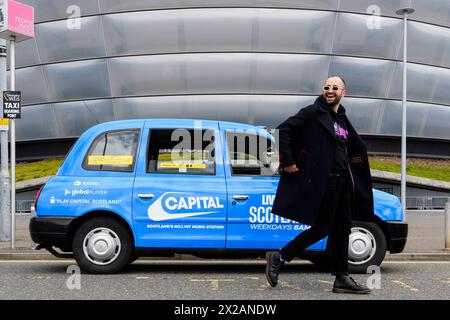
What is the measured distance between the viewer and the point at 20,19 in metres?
9.21

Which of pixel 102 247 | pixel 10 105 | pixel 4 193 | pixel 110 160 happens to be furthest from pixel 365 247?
pixel 4 193

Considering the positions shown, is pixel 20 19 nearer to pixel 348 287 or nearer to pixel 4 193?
pixel 4 193

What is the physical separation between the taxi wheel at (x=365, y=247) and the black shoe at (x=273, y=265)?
138 centimetres

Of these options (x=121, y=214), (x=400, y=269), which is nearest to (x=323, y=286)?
(x=400, y=269)

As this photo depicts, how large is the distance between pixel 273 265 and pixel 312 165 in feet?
3.40

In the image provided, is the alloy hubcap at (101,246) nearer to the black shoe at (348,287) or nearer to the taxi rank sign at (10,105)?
the black shoe at (348,287)

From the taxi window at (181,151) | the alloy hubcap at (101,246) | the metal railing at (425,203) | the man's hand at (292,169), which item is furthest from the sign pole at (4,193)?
the metal railing at (425,203)

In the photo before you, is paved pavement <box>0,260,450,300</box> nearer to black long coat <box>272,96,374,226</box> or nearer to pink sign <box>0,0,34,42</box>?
black long coat <box>272,96,374,226</box>

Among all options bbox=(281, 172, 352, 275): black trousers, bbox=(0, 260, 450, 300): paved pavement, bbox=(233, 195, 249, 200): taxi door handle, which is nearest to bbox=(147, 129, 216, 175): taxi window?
bbox=(233, 195, 249, 200): taxi door handle

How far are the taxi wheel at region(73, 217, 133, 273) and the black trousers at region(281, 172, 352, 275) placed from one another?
6.39ft

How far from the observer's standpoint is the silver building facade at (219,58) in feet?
77.8

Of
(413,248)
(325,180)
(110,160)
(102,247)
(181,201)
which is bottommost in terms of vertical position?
(413,248)

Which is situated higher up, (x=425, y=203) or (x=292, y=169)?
(x=292, y=169)

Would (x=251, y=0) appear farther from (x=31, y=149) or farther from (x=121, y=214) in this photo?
(x=121, y=214)
